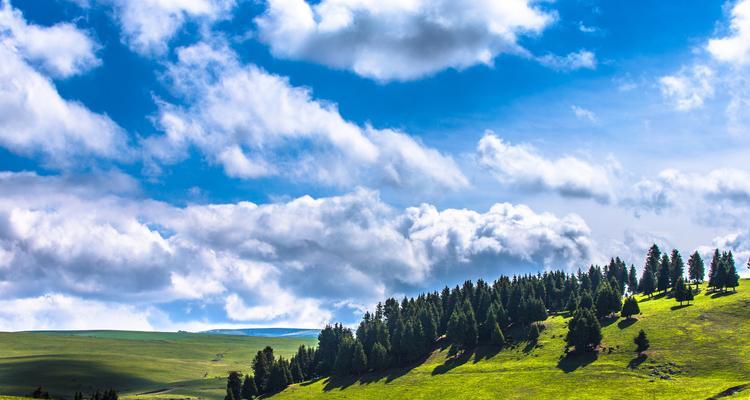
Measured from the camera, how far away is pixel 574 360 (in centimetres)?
13775

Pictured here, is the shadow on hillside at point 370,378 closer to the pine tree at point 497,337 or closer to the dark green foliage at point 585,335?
the pine tree at point 497,337

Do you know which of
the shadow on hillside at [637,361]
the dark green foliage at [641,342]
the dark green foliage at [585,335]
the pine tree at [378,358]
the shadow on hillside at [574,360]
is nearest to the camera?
the shadow on hillside at [637,361]

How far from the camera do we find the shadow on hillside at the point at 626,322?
15238 centimetres

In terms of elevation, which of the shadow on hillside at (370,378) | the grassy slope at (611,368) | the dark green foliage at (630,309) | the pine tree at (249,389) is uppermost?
the dark green foliage at (630,309)

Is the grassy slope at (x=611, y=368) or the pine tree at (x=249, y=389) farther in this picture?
the pine tree at (x=249, y=389)

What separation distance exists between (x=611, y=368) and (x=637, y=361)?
20.5 feet

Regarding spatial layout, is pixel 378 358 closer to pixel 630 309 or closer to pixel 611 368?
pixel 611 368

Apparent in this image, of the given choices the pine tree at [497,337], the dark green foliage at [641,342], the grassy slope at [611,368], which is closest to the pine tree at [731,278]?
the grassy slope at [611,368]

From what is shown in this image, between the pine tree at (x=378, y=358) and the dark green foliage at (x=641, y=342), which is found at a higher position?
the dark green foliage at (x=641, y=342)

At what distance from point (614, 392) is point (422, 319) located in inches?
3508

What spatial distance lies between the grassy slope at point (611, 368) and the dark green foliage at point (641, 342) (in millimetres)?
1839

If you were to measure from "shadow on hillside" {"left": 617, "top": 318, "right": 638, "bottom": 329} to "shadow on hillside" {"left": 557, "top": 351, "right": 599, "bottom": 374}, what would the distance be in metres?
18.2

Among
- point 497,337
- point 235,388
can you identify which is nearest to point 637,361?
point 497,337

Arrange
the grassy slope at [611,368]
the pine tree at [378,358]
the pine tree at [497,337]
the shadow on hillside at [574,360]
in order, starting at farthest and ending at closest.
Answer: the pine tree at [378,358] → the pine tree at [497,337] → the shadow on hillside at [574,360] → the grassy slope at [611,368]
